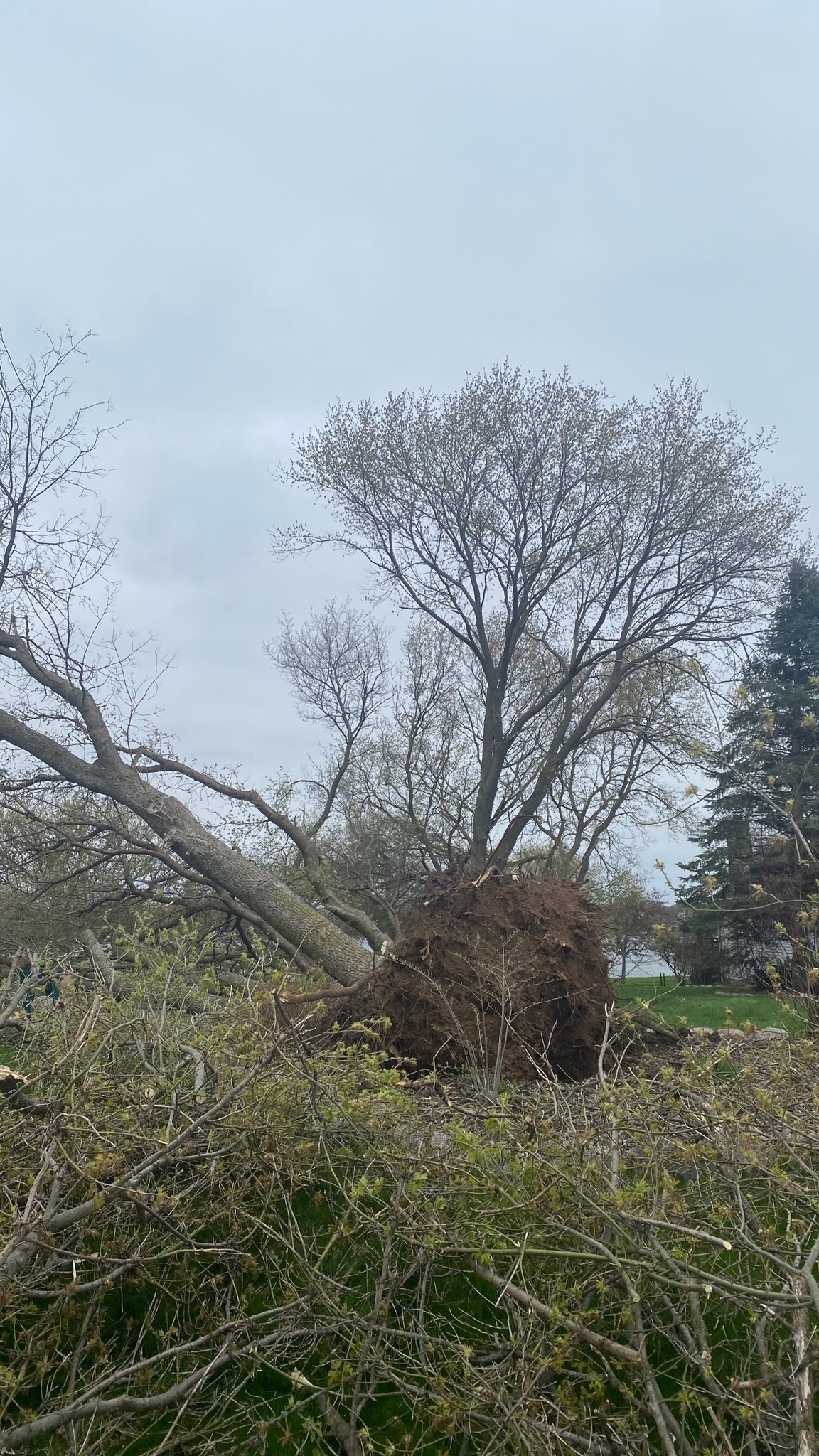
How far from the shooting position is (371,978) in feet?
19.4

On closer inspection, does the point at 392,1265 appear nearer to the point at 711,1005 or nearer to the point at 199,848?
the point at 199,848

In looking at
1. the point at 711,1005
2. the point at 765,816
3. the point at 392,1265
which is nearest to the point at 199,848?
the point at 392,1265

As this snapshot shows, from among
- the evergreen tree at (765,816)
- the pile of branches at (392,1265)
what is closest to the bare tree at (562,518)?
the evergreen tree at (765,816)

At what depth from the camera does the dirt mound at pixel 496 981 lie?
536 cm

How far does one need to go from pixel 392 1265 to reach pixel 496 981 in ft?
8.60

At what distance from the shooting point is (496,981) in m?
5.34

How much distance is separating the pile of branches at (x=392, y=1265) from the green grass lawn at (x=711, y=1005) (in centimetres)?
284

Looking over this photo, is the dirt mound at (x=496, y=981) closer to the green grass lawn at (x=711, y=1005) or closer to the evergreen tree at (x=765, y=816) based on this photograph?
the green grass lawn at (x=711, y=1005)

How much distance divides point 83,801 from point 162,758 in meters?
0.88

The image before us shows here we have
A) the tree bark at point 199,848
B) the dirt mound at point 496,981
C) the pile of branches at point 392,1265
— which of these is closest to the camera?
the pile of branches at point 392,1265

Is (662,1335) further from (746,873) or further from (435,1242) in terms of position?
(746,873)

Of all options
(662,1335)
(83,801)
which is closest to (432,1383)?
(662,1335)

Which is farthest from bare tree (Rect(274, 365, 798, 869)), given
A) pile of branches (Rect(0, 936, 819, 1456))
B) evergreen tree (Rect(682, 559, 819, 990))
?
pile of branches (Rect(0, 936, 819, 1456))

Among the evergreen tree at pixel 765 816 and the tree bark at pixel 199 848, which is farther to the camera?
the evergreen tree at pixel 765 816
